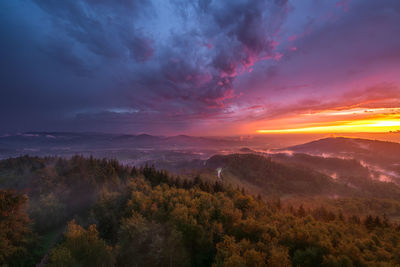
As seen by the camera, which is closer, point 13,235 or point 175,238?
point 175,238

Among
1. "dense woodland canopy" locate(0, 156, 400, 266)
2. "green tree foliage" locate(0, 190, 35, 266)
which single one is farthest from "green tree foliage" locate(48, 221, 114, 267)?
"green tree foliage" locate(0, 190, 35, 266)

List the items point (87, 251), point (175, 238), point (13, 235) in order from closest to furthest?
point (87, 251), point (175, 238), point (13, 235)

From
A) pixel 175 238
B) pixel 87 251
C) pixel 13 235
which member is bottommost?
pixel 175 238

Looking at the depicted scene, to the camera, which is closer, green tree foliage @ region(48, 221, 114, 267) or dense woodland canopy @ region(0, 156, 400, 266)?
dense woodland canopy @ region(0, 156, 400, 266)

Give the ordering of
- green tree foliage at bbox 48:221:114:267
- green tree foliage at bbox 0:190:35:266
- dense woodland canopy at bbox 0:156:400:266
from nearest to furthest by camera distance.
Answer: dense woodland canopy at bbox 0:156:400:266 < green tree foliage at bbox 48:221:114:267 < green tree foliage at bbox 0:190:35:266

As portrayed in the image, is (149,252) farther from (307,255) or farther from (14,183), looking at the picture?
Result: (14,183)

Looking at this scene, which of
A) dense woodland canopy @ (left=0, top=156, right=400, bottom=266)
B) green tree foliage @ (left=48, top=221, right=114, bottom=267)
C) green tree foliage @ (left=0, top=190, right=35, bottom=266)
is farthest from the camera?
green tree foliage @ (left=0, top=190, right=35, bottom=266)

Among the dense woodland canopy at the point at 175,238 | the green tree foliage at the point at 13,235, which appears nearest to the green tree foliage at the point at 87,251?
the dense woodland canopy at the point at 175,238

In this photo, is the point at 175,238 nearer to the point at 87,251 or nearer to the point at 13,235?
the point at 87,251

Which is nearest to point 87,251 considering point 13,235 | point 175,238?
point 175,238

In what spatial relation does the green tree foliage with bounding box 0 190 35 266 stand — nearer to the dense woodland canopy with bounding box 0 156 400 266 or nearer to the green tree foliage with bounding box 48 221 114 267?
the dense woodland canopy with bounding box 0 156 400 266

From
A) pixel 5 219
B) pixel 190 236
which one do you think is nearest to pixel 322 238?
pixel 190 236
